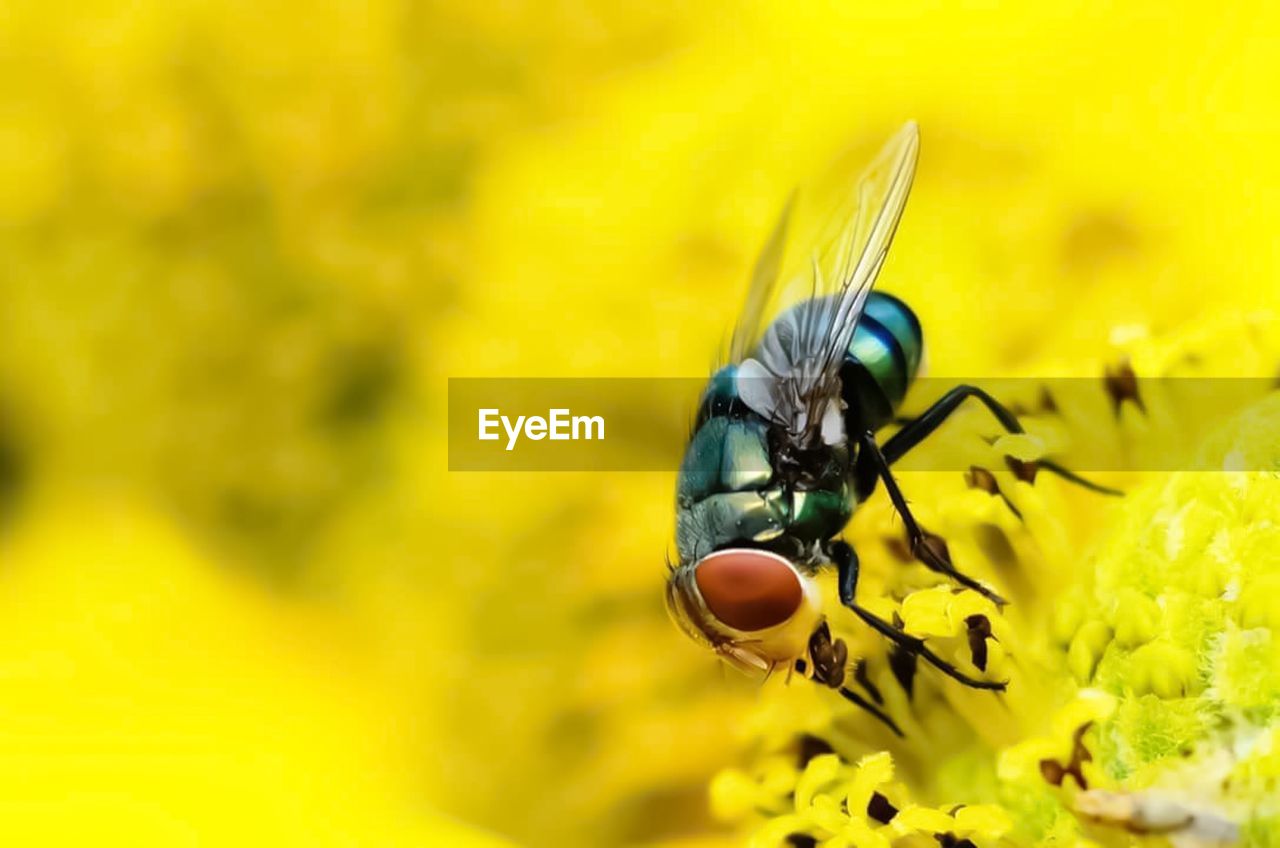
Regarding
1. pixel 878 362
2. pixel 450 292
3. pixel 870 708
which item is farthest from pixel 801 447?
pixel 450 292

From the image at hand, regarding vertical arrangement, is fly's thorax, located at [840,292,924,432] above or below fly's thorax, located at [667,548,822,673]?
above

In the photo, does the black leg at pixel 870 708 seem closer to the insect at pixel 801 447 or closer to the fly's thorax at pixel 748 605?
the insect at pixel 801 447

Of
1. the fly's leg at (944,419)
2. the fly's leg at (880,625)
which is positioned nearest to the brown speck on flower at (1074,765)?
the fly's leg at (880,625)

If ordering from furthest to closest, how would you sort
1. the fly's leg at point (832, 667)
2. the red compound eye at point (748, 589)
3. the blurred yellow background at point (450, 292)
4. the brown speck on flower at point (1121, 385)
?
1. the blurred yellow background at point (450, 292)
2. the brown speck on flower at point (1121, 385)
3. the fly's leg at point (832, 667)
4. the red compound eye at point (748, 589)

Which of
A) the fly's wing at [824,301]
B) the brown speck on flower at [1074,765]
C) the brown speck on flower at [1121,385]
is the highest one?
the brown speck on flower at [1121,385]

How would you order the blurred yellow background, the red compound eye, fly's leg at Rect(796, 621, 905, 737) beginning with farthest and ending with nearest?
1. the blurred yellow background
2. fly's leg at Rect(796, 621, 905, 737)
3. the red compound eye

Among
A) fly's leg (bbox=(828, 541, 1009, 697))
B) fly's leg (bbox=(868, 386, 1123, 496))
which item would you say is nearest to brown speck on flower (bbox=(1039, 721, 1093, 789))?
fly's leg (bbox=(828, 541, 1009, 697))

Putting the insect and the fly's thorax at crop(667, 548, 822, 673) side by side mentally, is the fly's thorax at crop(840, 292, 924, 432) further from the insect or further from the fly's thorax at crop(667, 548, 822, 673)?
the fly's thorax at crop(667, 548, 822, 673)

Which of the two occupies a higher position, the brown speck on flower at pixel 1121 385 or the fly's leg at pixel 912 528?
the brown speck on flower at pixel 1121 385
